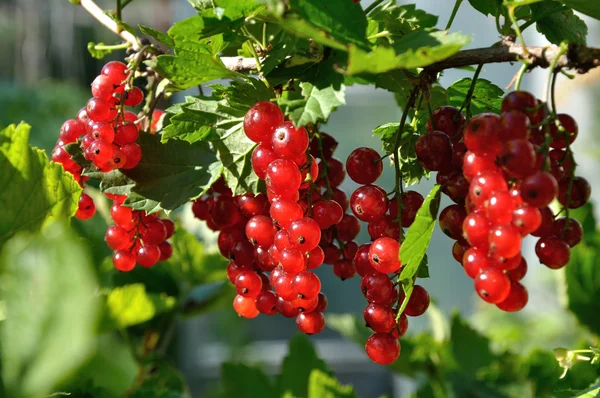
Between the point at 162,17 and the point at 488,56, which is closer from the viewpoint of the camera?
the point at 488,56

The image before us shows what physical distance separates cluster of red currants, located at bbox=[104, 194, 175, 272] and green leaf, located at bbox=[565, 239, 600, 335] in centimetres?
63

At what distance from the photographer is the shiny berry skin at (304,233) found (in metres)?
0.47

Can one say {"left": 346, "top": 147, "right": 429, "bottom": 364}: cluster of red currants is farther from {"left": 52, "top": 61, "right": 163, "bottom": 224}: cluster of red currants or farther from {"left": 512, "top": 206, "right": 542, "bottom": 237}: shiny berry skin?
{"left": 52, "top": 61, "right": 163, "bottom": 224}: cluster of red currants

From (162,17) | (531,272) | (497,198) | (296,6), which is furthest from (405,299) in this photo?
(162,17)

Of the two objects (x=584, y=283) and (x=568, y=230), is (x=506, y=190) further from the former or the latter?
(x=584, y=283)

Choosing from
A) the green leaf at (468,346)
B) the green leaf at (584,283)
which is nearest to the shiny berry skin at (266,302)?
the green leaf at (468,346)

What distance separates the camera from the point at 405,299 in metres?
0.46

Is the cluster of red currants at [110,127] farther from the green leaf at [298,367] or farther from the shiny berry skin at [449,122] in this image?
the green leaf at [298,367]

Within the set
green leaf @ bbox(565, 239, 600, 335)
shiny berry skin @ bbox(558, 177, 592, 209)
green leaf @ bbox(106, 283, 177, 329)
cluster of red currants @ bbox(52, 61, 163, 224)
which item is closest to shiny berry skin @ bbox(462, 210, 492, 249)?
shiny berry skin @ bbox(558, 177, 592, 209)

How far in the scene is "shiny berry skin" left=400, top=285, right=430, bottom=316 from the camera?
1.61 feet

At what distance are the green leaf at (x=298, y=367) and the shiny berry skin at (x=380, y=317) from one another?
43cm

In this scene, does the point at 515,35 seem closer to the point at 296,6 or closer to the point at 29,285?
the point at 296,6

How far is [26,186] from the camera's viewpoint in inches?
20.4

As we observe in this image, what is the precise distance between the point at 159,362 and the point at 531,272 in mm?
2111
